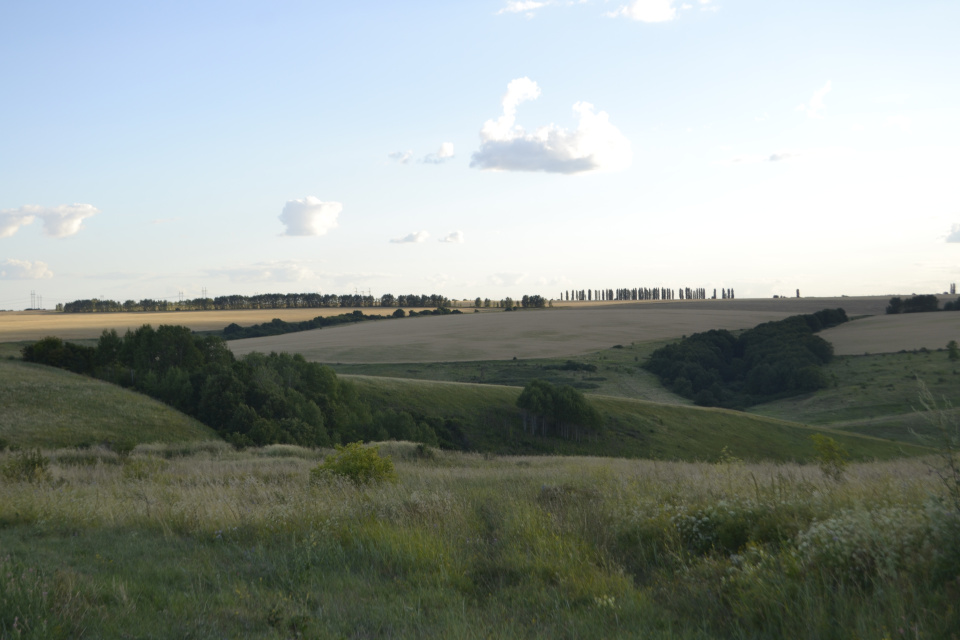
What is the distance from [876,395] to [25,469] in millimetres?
79045

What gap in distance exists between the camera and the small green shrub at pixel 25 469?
12486 mm

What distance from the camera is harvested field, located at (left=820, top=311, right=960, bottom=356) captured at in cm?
8850

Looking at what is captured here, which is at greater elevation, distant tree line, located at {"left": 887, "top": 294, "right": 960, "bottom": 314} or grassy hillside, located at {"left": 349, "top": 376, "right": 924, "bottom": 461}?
distant tree line, located at {"left": 887, "top": 294, "right": 960, "bottom": 314}

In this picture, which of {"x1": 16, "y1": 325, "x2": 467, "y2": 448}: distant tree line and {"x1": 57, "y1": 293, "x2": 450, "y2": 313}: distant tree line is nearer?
{"x1": 16, "y1": 325, "x2": 467, "y2": 448}: distant tree line

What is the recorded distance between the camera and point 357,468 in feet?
42.0

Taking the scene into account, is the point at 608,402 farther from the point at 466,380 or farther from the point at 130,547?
the point at 130,547

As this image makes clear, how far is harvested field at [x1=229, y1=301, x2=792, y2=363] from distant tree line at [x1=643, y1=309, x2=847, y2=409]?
34.8 feet

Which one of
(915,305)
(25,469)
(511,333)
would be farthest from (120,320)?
(915,305)

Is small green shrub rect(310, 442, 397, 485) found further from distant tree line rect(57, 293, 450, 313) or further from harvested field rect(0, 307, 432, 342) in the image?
distant tree line rect(57, 293, 450, 313)

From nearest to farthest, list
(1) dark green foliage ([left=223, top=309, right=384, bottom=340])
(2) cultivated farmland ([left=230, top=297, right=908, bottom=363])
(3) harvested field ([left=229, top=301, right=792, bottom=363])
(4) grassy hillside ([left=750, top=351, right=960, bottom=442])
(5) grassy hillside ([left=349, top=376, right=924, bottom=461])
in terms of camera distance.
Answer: (5) grassy hillside ([left=349, top=376, right=924, bottom=461]) → (4) grassy hillside ([left=750, top=351, right=960, bottom=442]) → (3) harvested field ([left=229, top=301, right=792, bottom=363]) → (2) cultivated farmland ([left=230, top=297, right=908, bottom=363]) → (1) dark green foliage ([left=223, top=309, right=384, bottom=340])

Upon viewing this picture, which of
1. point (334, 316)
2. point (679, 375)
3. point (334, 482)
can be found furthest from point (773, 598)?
point (334, 316)

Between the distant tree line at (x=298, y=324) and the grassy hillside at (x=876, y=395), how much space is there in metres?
89.8

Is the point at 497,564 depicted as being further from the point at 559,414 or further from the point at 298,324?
the point at 298,324

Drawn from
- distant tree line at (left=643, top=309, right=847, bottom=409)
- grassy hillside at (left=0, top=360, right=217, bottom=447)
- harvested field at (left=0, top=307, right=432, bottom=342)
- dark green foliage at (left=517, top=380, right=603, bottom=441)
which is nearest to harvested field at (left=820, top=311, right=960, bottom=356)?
distant tree line at (left=643, top=309, right=847, bottom=409)
